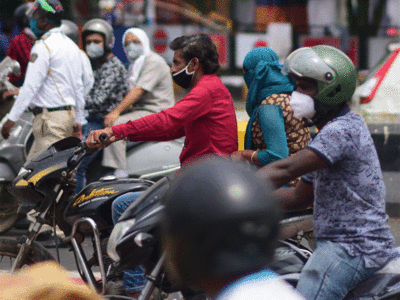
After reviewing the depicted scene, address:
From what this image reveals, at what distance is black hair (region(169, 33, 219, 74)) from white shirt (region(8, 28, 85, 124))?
7.31ft

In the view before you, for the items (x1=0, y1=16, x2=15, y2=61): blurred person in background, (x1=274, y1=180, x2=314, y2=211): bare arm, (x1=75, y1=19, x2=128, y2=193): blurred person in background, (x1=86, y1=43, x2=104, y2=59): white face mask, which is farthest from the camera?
(x1=0, y1=16, x2=15, y2=61): blurred person in background

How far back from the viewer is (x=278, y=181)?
2.89m

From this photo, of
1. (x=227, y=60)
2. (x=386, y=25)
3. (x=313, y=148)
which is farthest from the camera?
(x=386, y=25)

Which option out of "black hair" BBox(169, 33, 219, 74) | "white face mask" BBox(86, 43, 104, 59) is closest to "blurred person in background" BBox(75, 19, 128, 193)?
"white face mask" BBox(86, 43, 104, 59)

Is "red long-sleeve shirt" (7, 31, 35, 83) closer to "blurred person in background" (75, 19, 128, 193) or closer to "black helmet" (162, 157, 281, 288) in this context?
"blurred person in background" (75, 19, 128, 193)

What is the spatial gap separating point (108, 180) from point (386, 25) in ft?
55.9

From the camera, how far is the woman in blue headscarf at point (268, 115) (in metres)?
→ 3.96

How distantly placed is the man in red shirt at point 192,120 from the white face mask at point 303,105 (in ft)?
3.03

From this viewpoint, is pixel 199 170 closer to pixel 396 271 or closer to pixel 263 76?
pixel 396 271

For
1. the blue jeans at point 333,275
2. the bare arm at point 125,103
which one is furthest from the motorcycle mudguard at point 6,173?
the blue jeans at point 333,275

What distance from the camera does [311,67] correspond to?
9.74 ft

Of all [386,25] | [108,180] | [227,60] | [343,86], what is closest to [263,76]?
[108,180]

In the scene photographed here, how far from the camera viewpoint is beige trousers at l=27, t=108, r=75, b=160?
619 cm

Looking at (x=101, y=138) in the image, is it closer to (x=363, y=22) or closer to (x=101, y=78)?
(x=101, y=78)
